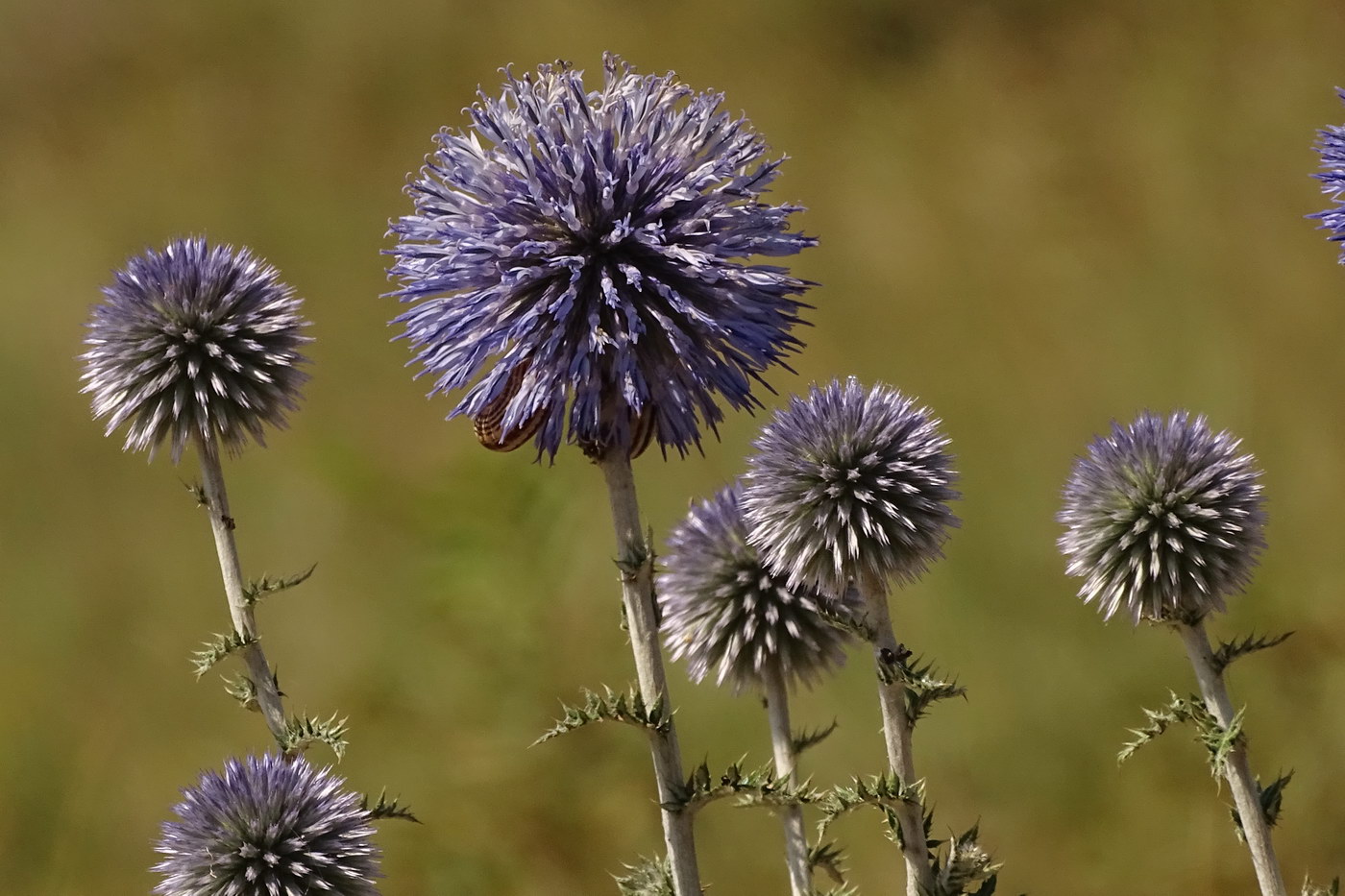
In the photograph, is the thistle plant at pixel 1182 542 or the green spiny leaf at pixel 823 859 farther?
the green spiny leaf at pixel 823 859

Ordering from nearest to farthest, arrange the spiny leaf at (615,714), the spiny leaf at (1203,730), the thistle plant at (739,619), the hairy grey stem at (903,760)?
the spiny leaf at (615,714)
the hairy grey stem at (903,760)
the spiny leaf at (1203,730)
the thistle plant at (739,619)

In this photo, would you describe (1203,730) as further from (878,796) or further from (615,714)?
(615,714)

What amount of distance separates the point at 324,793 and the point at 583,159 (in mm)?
1305

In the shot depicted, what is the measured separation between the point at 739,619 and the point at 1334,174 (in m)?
1.50

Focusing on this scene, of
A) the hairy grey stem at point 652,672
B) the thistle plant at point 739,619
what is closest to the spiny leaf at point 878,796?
the hairy grey stem at point 652,672

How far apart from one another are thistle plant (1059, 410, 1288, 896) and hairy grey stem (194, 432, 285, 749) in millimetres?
1674

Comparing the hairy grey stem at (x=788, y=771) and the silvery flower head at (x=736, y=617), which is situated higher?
the silvery flower head at (x=736, y=617)

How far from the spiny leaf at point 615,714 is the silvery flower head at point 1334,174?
153cm

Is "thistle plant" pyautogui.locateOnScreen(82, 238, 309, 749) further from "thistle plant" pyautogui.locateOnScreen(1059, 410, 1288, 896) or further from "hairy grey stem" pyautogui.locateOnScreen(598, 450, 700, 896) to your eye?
"thistle plant" pyautogui.locateOnScreen(1059, 410, 1288, 896)

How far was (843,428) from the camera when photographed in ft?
8.88

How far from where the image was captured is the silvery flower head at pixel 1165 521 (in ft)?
9.25

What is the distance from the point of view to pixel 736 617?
3086mm

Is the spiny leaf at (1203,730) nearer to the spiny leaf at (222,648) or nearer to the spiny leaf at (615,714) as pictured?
the spiny leaf at (615,714)

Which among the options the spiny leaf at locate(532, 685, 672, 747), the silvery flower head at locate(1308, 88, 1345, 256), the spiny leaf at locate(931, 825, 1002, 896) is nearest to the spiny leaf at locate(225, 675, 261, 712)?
the spiny leaf at locate(532, 685, 672, 747)
